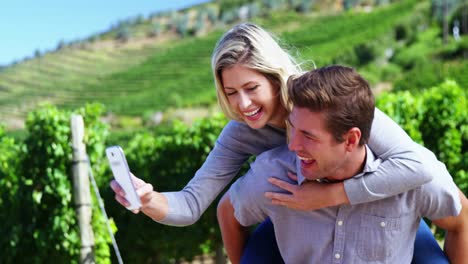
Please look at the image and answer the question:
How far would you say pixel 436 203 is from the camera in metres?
1.94

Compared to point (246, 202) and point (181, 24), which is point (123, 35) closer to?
point (181, 24)

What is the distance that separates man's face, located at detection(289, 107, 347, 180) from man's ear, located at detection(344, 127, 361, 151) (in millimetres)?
13

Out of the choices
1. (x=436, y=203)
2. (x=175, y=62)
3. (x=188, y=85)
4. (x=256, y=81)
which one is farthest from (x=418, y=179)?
(x=175, y=62)

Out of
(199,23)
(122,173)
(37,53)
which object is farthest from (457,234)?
(199,23)

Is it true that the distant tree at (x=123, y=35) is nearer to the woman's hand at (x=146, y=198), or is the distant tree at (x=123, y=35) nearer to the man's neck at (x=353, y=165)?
the woman's hand at (x=146, y=198)

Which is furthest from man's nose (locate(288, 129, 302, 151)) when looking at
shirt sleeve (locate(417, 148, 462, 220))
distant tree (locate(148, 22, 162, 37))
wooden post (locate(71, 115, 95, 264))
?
Answer: distant tree (locate(148, 22, 162, 37))

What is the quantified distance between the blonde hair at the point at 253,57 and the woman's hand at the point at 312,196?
1.03 feet

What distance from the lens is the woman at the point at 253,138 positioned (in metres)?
1.90

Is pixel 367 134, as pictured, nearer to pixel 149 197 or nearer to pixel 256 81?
pixel 256 81

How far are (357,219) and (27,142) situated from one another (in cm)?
444

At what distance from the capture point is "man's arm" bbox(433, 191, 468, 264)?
2.01 meters

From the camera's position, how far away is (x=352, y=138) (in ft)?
5.95

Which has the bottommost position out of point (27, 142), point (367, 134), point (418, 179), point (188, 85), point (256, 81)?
point (188, 85)

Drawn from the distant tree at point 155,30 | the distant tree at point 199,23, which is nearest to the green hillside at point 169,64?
the distant tree at point 199,23
